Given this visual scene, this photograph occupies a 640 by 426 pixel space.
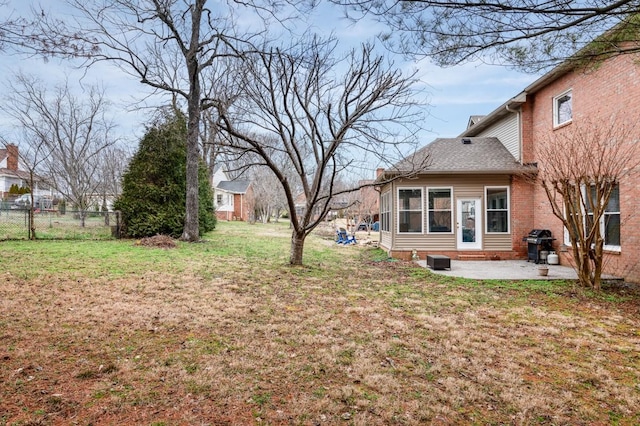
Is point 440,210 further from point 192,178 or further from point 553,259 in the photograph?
point 192,178

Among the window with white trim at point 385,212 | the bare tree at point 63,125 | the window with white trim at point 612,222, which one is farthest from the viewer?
the bare tree at point 63,125

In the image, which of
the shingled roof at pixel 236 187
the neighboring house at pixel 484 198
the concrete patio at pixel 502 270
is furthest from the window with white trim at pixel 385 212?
the shingled roof at pixel 236 187

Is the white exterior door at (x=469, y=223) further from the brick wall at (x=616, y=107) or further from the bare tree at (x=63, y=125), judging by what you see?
the bare tree at (x=63, y=125)

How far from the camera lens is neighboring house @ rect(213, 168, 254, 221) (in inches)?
1499

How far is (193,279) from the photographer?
7176mm

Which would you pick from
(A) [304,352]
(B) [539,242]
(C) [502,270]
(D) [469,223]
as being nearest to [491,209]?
(D) [469,223]

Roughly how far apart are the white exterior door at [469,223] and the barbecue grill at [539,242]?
144 centimetres

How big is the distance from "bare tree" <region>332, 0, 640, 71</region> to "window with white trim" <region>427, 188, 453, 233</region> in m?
7.81

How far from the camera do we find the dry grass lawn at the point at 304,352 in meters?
2.64

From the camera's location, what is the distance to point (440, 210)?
459 inches

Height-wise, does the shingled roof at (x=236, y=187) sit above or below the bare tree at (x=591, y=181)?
above

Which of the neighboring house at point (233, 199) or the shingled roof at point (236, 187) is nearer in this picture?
the neighboring house at point (233, 199)

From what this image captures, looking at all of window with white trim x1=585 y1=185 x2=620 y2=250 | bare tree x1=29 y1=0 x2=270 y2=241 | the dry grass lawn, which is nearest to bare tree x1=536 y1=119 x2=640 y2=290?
window with white trim x1=585 y1=185 x2=620 y2=250

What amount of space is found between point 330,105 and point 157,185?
848 centimetres
